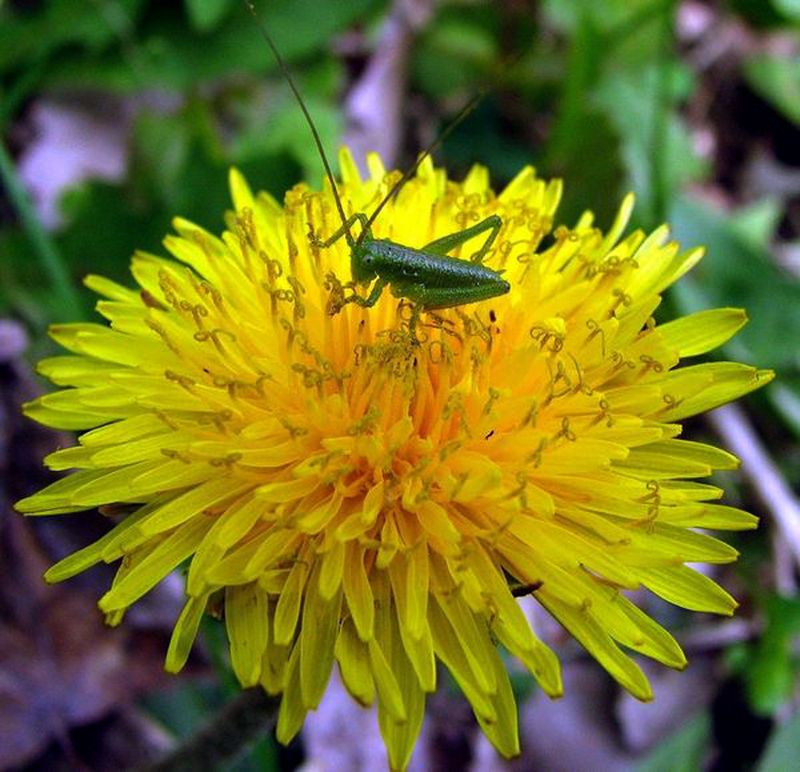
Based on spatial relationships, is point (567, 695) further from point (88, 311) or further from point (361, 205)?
point (88, 311)

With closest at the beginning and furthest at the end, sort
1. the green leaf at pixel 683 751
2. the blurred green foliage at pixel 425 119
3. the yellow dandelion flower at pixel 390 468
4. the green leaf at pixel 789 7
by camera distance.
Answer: the yellow dandelion flower at pixel 390 468
the green leaf at pixel 683 751
the blurred green foliage at pixel 425 119
the green leaf at pixel 789 7

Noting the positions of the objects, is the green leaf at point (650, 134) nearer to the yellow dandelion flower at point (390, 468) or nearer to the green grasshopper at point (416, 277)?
the yellow dandelion flower at point (390, 468)

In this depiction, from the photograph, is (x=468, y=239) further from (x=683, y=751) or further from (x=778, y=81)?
(x=778, y=81)

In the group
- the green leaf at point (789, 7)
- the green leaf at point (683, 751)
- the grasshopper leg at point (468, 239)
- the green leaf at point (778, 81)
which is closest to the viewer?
the grasshopper leg at point (468, 239)

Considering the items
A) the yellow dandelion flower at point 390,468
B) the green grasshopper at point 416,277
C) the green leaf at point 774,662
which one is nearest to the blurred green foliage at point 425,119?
the green leaf at point 774,662

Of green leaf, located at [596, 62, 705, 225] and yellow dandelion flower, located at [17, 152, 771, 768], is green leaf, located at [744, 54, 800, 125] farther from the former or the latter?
yellow dandelion flower, located at [17, 152, 771, 768]

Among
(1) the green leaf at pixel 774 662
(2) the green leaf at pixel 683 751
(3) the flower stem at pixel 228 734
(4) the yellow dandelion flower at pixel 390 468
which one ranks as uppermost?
(4) the yellow dandelion flower at pixel 390 468
